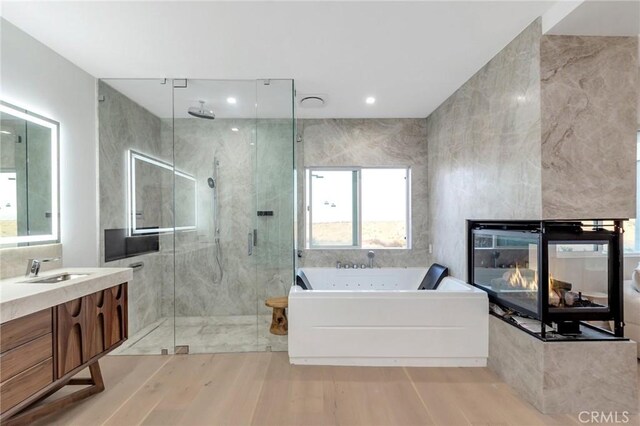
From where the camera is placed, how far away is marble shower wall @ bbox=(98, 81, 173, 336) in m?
2.88

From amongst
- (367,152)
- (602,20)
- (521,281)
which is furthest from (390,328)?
(602,20)

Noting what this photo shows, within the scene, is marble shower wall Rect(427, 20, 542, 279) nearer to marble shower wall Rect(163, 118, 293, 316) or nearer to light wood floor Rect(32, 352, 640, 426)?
light wood floor Rect(32, 352, 640, 426)

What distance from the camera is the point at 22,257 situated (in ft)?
6.70

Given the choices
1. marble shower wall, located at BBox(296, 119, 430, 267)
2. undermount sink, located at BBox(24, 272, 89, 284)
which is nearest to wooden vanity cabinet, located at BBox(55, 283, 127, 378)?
undermount sink, located at BBox(24, 272, 89, 284)

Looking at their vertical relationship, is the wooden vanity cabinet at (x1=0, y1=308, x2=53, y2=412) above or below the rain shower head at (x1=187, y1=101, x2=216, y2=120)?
below

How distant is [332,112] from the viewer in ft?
11.7

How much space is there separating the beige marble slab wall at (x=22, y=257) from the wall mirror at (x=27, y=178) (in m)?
0.06

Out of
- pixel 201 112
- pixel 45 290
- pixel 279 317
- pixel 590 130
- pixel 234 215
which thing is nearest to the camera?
pixel 45 290

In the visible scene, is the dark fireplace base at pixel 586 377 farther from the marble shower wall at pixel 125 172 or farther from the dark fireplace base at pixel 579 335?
the marble shower wall at pixel 125 172

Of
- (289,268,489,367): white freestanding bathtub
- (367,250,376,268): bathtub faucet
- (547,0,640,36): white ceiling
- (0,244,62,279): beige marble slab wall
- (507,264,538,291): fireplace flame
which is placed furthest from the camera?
(367,250,376,268): bathtub faucet

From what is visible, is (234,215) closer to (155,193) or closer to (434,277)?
(155,193)

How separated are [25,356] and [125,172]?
209 cm

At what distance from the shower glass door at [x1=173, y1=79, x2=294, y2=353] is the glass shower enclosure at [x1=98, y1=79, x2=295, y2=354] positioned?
0.4 inches

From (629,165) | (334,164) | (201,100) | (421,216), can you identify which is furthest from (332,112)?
(629,165)
